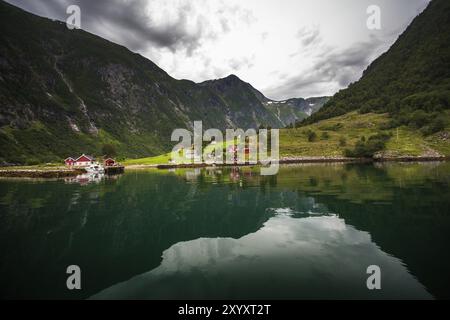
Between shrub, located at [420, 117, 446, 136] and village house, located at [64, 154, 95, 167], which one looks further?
village house, located at [64, 154, 95, 167]

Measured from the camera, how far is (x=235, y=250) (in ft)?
64.7

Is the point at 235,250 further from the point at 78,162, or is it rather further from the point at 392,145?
the point at 392,145

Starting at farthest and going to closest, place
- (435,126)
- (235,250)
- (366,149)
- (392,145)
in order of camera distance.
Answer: (435,126), (392,145), (366,149), (235,250)

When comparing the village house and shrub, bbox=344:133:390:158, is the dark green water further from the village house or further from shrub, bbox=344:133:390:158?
the village house

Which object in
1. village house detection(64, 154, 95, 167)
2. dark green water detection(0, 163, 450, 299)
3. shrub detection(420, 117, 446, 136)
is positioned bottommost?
dark green water detection(0, 163, 450, 299)

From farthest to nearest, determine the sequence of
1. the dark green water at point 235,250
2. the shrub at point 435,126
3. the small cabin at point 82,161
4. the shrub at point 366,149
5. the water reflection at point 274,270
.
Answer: the small cabin at point 82,161, the shrub at point 435,126, the shrub at point 366,149, the dark green water at point 235,250, the water reflection at point 274,270

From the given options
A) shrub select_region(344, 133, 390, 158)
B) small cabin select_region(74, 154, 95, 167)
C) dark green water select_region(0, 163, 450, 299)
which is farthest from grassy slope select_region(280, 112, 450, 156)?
dark green water select_region(0, 163, 450, 299)

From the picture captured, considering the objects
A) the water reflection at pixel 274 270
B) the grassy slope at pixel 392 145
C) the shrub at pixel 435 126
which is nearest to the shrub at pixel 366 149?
the grassy slope at pixel 392 145

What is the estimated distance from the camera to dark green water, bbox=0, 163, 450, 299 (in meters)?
13.8

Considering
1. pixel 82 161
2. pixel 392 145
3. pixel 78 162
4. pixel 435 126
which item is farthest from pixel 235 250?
pixel 435 126

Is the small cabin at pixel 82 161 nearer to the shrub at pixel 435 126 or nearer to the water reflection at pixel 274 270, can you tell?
the water reflection at pixel 274 270

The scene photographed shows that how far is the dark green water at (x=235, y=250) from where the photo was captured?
543 inches
